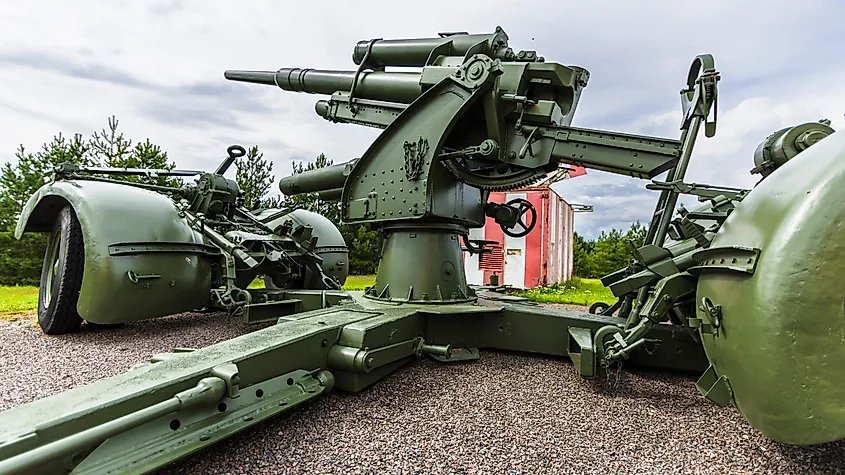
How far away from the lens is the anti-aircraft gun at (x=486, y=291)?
5.63ft

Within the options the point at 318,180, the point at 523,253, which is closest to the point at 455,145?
the point at 318,180

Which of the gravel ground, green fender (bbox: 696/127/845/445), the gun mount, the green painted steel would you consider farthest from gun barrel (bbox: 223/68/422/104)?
green fender (bbox: 696/127/845/445)

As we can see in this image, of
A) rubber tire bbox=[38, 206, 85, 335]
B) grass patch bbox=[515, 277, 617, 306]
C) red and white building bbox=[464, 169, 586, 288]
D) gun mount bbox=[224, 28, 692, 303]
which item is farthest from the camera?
red and white building bbox=[464, 169, 586, 288]

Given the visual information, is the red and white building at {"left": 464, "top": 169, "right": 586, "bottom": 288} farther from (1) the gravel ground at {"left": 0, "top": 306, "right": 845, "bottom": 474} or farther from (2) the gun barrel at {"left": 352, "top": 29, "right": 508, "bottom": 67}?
(1) the gravel ground at {"left": 0, "top": 306, "right": 845, "bottom": 474}

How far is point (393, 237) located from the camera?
451 centimetres

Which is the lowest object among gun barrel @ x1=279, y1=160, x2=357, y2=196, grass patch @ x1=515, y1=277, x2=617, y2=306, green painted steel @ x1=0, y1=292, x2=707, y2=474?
grass patch @ x1=515, y1=277, x2=617, y2=306

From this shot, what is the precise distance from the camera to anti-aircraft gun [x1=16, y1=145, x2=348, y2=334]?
14.3 ft

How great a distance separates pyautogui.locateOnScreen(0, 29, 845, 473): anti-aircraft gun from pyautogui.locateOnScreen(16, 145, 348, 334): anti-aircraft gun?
3.23 ft

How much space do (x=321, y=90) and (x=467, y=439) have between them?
13.9ft

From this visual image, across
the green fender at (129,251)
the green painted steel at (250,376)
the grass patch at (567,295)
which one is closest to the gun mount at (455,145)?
the green painted steel at (250,376)

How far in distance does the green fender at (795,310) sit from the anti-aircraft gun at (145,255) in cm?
349

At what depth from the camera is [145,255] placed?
457 centimetres

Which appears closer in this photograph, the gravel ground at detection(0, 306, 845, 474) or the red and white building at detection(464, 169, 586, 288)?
the gravel ground at detection(0, 306, 845, 474)

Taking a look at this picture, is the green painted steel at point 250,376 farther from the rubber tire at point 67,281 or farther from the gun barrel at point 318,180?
the rubber tire at point 67,281
